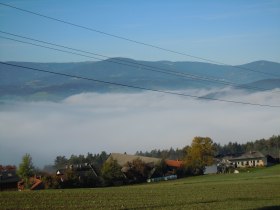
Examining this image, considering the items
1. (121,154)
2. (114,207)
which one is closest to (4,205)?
(114,207)

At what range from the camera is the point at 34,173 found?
3883 inches

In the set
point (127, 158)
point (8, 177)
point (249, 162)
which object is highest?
point (127, 158)

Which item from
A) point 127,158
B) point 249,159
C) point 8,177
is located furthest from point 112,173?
point 249,159

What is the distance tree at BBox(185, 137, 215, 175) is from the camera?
12506 centimetres

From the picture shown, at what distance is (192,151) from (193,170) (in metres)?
10.4

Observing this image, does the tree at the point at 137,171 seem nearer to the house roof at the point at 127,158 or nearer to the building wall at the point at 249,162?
the house roof at the point at 127,158

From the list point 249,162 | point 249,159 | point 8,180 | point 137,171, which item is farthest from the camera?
point 249,159

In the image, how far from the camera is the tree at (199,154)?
410 feet

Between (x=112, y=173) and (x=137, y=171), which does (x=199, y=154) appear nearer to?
(x=137, y=171)

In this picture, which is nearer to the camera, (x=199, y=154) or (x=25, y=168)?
(x=25, y=168)

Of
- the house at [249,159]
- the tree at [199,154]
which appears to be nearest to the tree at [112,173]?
the tree at [199,154]

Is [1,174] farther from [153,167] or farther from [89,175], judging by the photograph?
[153,167]

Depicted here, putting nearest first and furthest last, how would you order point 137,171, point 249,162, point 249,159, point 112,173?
point 112,173 < point 137,171 < point 249,162 < point 249,159

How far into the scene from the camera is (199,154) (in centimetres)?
13125
